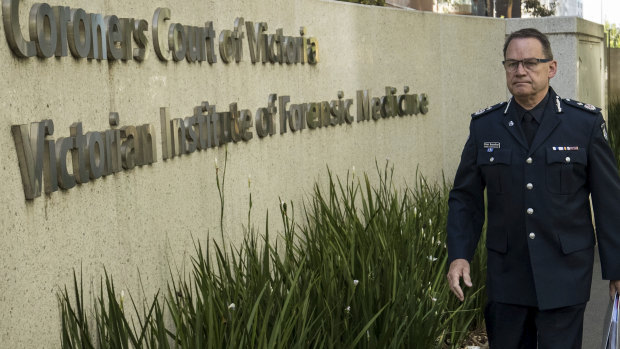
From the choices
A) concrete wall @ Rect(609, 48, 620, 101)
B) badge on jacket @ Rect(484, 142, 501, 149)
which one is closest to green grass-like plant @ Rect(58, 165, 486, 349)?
badge on jacket @ Rect(484, 142, 501, 149)

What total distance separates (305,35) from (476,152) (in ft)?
10.1

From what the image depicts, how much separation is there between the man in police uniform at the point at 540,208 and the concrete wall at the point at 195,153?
1.47 metres

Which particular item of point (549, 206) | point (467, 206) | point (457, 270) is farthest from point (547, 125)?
point (457, 270)

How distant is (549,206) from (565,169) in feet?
0.51

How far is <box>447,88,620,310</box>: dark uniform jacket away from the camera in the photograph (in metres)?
4.18

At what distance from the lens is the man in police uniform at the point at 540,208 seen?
164 inches

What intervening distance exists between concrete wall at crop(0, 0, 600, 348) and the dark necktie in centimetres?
175

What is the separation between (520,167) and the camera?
4.27 meters

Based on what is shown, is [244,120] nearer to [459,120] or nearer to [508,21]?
[459,120]

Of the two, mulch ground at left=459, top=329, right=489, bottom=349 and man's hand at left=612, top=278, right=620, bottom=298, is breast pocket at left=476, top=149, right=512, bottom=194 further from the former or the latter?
mulch ground at left=459, top=329, right=489, bottom=349

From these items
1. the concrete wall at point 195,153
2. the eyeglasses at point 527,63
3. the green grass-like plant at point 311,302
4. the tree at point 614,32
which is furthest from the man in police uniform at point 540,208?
the tree at point 614,32

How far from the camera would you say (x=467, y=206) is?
444 centimetres

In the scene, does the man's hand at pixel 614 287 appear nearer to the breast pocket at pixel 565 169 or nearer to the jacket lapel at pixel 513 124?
the breast pocket at pixel 565 169

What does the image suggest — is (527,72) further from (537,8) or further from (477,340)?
(537,8)
